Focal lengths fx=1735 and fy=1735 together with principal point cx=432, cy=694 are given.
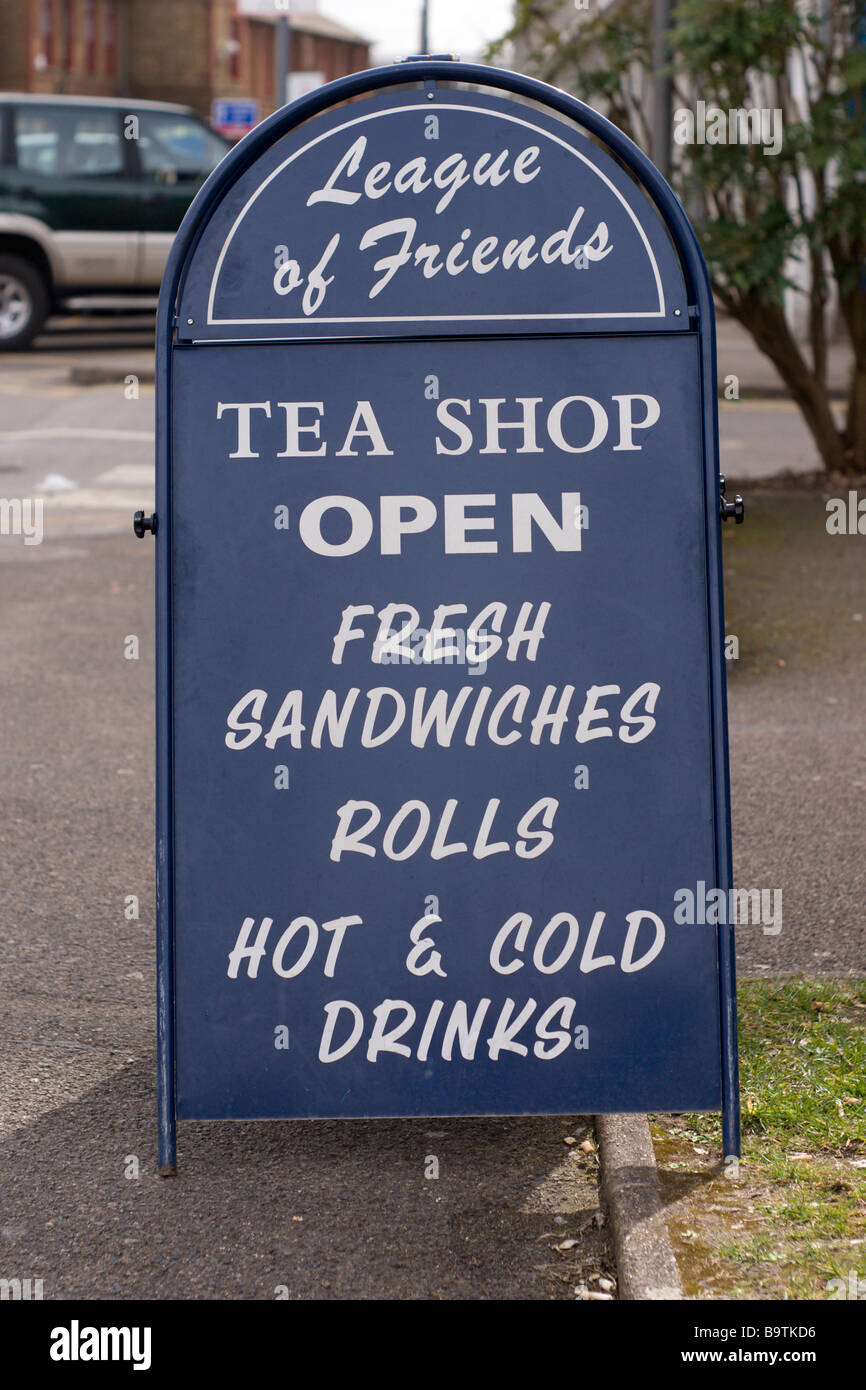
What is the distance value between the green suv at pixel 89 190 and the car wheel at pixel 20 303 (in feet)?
0.06

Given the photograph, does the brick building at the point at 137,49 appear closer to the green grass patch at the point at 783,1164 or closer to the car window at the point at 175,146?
the car window at the point at 175,146

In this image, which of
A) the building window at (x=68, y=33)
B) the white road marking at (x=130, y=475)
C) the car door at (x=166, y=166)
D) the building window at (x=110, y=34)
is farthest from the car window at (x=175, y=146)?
the building window at (x=110, y=34)

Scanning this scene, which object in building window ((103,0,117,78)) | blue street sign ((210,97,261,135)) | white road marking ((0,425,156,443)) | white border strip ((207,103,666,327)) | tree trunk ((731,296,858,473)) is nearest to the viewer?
white border strip ((207,103,666,327))

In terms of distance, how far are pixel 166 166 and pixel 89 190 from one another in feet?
2.84

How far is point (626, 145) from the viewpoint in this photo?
322 centimetres

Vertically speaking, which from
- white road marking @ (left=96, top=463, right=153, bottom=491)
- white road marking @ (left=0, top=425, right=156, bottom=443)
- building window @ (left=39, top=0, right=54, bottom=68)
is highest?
building window @ (left=39, top=0, right=54, bottom=68)

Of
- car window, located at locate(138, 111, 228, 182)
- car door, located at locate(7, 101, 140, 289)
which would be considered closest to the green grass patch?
car door, located at locate(7, 101, 140, 289)

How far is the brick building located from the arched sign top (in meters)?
46.0

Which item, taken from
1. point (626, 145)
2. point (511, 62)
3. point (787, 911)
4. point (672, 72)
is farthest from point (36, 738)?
point (511, 62)

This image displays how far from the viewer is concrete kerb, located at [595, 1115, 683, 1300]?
294cm

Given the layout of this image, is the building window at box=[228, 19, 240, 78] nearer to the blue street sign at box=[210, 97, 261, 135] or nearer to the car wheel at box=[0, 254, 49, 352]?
the blue street sign at box=[210, 97, 261, 135]

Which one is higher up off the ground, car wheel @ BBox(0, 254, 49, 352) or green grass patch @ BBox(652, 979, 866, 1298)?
car wheel @ BBox(0, 254, 49, 352)

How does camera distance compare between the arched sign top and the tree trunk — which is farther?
the tree trunk

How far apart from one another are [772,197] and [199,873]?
8.29 m
